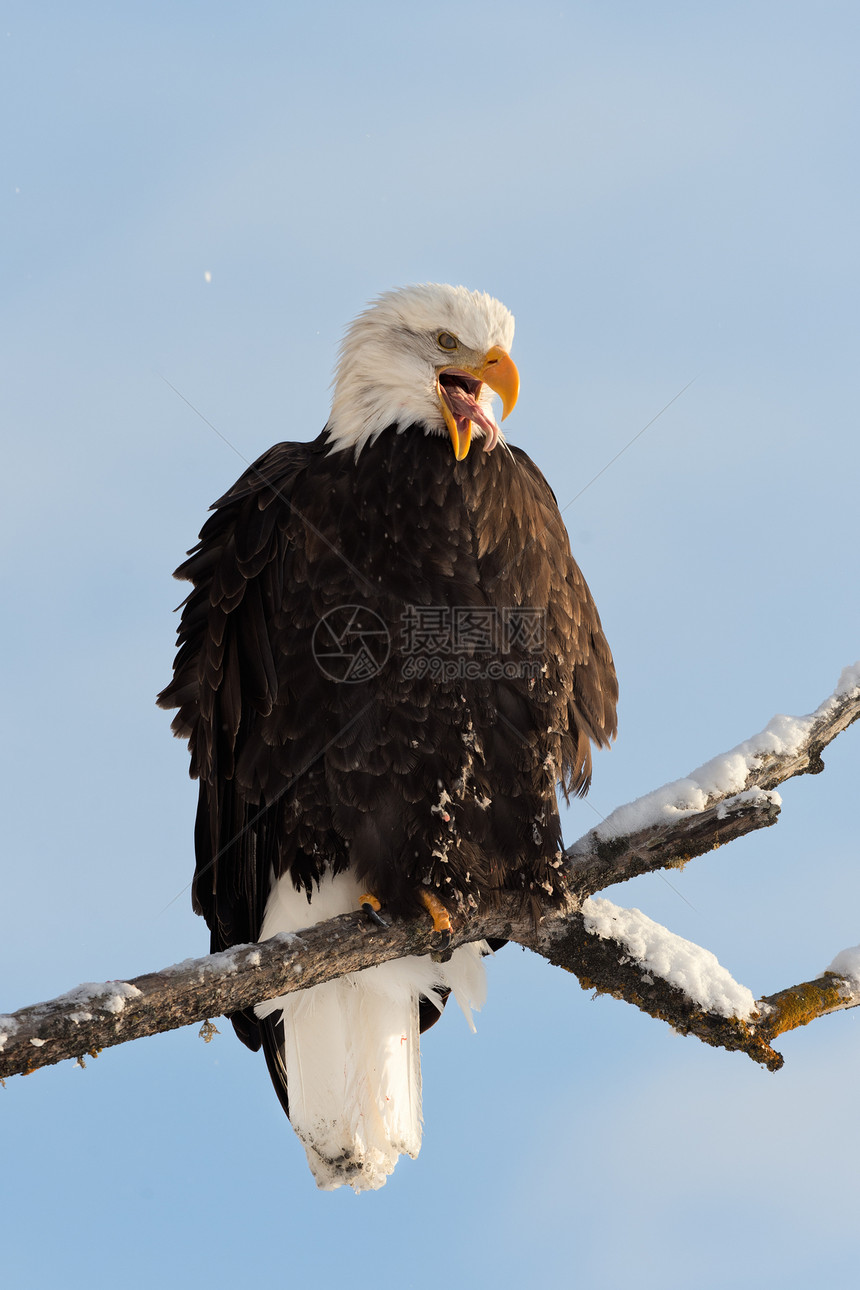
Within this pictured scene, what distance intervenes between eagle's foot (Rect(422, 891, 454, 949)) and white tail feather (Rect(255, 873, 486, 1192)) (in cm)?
72

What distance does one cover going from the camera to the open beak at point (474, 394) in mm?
4066

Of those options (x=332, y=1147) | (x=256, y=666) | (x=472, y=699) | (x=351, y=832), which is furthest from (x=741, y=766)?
(x=332, y=1147)

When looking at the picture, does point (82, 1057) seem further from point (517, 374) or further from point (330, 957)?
point (517, 374)

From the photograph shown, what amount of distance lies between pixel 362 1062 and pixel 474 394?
2.63 m

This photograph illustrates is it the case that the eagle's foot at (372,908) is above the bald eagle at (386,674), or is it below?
below

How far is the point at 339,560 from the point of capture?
3.94m

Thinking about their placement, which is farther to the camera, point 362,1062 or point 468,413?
point 362,1062

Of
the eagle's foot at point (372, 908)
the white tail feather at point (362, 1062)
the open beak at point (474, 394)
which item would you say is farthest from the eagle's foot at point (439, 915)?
the open beak at point (474, 394)


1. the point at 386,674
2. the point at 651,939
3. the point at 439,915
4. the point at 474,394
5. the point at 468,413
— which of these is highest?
the point at 474,394

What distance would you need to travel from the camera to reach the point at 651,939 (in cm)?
390

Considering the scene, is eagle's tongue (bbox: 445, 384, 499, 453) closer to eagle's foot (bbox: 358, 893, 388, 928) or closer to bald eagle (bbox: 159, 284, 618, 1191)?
bald eagle (bbox: 159, 284, 618, 1191)

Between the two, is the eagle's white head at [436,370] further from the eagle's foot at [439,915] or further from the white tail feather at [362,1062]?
the white tail feather at [362,1062]

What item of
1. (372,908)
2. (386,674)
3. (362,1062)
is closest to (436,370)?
(386,674)

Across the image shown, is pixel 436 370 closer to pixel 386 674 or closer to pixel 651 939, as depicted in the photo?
pixel 386 674
